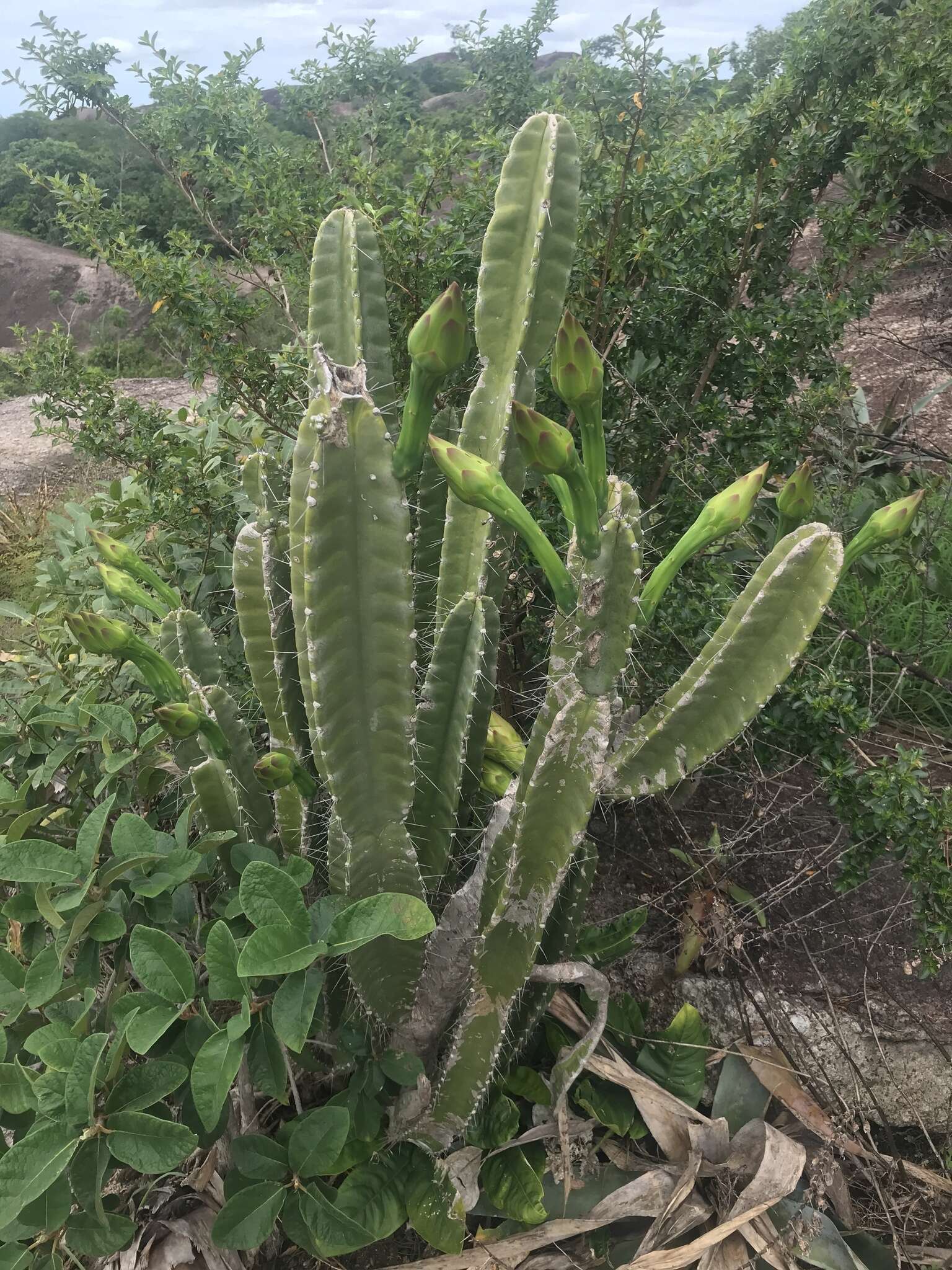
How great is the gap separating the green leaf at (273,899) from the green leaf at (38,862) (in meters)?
0.26

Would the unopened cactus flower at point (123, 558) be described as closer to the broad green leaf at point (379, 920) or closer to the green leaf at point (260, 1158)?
the broad green leaf at point (379, 920)

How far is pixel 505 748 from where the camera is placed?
156 centimetres

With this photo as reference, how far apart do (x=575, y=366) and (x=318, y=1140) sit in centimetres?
104

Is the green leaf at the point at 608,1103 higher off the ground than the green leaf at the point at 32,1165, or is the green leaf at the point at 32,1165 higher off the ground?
the green leaf at the point at 32,1165

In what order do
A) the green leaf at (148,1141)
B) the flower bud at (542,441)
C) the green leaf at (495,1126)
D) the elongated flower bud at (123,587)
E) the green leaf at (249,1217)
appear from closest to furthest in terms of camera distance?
the flower bud at (542,441)
the green leaf at (148,1141)
the green leaf at (249,1217)
the elongated flower bud at (123,587)
the green leaf at (495,1126)

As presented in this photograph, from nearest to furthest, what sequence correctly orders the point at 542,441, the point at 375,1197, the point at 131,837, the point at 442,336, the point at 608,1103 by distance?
the point at 542,441
the point at 442,336
the point at 131,837
the point at 375,1197
the point at 608,1103

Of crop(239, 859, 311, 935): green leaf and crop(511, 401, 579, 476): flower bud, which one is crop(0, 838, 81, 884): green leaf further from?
crop(511, 401, 579, 476): flower bud

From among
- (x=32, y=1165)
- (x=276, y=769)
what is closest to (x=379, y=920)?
(x=276, y=769)

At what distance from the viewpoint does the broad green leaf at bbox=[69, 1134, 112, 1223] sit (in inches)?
38.2

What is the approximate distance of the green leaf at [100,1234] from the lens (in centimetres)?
101

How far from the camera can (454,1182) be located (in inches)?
51.7

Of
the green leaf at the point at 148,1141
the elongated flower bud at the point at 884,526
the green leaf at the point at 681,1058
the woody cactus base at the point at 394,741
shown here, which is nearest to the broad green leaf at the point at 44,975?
the woody cactus base at the point at 394,741

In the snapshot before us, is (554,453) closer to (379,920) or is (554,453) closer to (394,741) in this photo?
(394,741)

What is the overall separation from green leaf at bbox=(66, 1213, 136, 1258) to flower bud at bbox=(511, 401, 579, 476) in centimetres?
102
